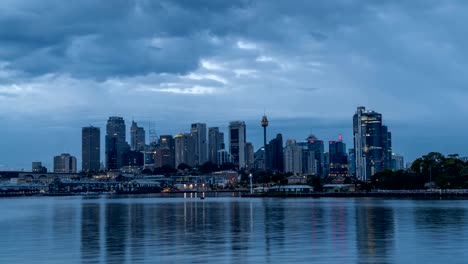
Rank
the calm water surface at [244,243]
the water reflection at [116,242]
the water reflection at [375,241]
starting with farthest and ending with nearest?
the water reflection at [116,242] → the calm water surface at [244,243] → the water reflection at [375,241]

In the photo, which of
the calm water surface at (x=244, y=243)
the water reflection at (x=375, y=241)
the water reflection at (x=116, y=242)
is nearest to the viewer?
the water reflection at (x=375, y=241)

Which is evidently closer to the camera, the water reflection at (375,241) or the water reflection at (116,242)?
the water reflection at (375,241)

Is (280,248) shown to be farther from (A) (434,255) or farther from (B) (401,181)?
(B) (401,181)

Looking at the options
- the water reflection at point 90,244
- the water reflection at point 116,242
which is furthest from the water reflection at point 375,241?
the water reflection at point 90,244

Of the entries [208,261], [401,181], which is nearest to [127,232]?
[208,261]

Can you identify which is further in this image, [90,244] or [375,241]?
[90,244]

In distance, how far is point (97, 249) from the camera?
36250 mm

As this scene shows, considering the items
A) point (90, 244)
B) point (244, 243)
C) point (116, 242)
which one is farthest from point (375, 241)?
point (90, 244)

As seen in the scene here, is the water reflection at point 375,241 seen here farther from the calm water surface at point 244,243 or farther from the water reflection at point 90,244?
the water reflection at point 90,244

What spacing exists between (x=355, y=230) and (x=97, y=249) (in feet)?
64.3

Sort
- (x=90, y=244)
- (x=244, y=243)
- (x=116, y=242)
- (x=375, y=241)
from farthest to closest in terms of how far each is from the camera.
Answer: (x=116, y=242) < (x=90, y=244) < (x=244, y=243) < (x=375, y=241)

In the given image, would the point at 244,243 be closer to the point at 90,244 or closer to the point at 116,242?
the point at 116,242

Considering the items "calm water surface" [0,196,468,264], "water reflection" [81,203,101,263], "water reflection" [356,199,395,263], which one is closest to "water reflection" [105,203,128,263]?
"calm water surface" [0,196,468,264]

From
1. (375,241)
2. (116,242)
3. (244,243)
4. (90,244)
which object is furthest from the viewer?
(116,242)
